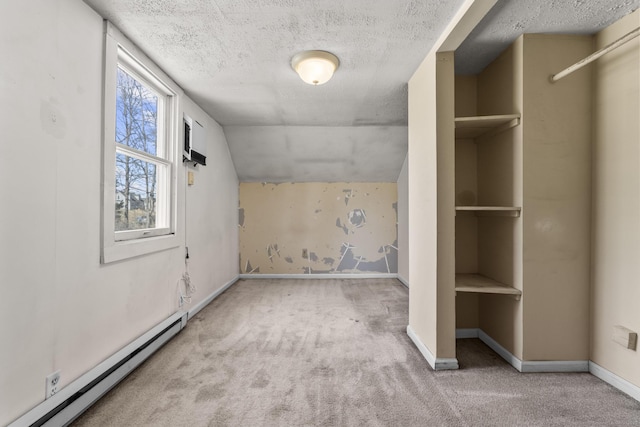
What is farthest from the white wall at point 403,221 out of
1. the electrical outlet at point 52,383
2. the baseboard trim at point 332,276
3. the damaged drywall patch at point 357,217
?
the electrical outlet at point 52,383

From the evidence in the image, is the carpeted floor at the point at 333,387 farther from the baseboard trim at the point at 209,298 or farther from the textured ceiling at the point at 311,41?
the textured ceiling at the point at 311,41

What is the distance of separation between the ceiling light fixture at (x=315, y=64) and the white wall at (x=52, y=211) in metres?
1.21

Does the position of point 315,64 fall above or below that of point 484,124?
above

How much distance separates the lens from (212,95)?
2885 mm

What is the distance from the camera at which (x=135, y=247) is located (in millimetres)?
2002

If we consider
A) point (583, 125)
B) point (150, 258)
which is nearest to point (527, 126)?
point (583, 125)

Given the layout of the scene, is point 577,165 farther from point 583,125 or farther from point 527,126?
point 527,126

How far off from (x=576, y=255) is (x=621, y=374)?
0.70 m

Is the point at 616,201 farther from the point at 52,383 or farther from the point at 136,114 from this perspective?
the point at 136,114

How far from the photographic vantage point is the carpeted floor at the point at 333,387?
149 cm

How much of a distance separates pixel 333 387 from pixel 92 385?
1.33 m

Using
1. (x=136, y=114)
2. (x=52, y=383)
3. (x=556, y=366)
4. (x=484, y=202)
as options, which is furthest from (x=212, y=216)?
(x=556, y=366)

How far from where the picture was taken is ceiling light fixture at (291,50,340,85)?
205cm

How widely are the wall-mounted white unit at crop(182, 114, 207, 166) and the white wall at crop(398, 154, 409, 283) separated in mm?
2773
